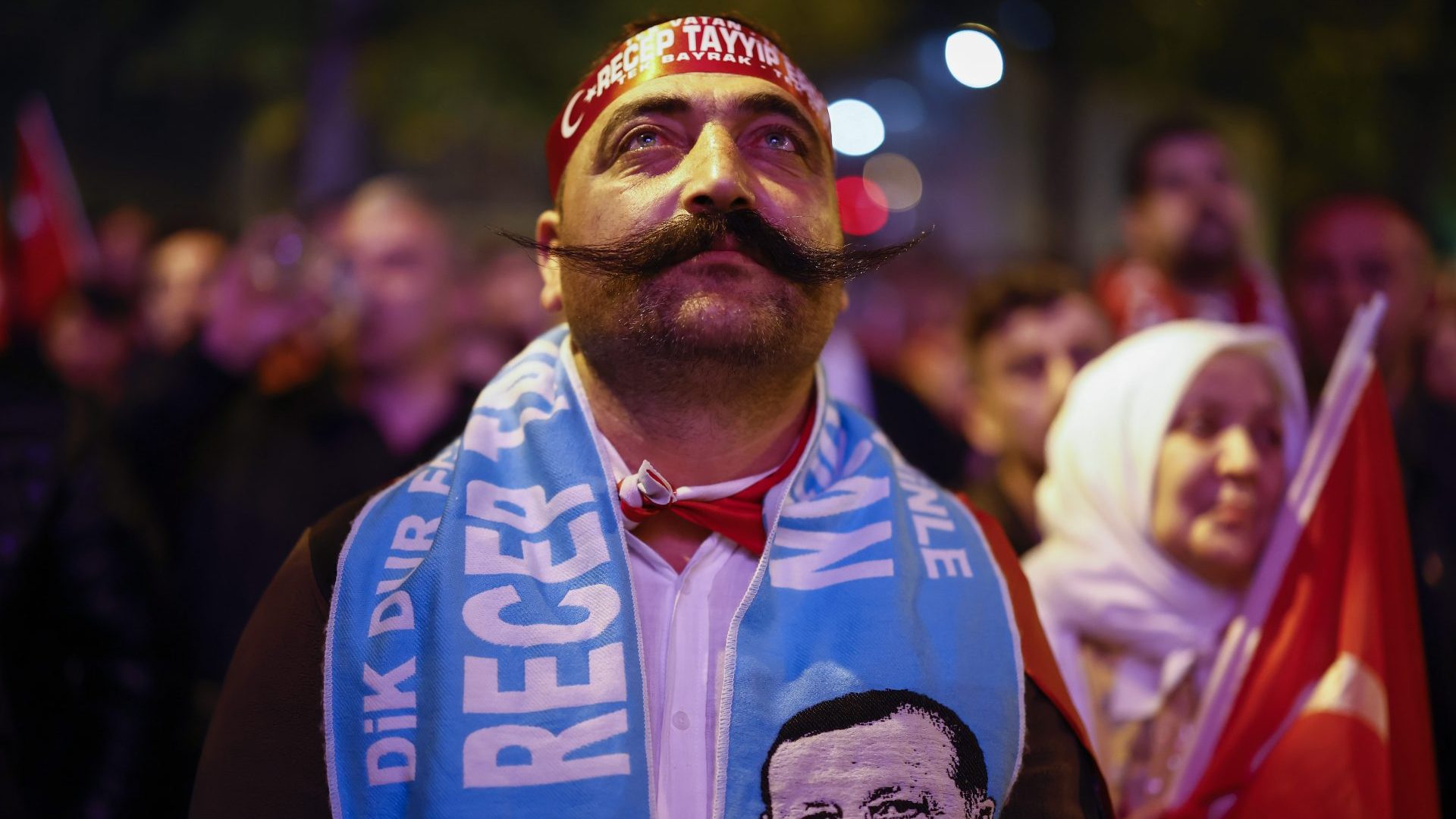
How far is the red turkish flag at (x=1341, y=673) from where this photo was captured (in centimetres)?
221

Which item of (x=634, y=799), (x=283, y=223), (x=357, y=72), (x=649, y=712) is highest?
(x=357, y=72)

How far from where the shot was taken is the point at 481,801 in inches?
67.6

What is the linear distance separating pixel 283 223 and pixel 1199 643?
334cm

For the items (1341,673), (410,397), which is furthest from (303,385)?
(1341,673)

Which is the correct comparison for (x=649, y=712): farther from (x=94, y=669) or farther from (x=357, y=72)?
(x=357, y=72)

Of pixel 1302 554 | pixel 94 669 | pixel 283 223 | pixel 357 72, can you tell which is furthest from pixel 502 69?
pixel 1302 554

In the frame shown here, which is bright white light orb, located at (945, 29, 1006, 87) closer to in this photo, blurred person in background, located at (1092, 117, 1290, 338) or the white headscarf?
blurred person in background, located at (1092, 117, 1290, 338)

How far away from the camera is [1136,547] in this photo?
102 inches

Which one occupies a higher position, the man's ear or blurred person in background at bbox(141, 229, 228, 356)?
blurred person in background at bbox(141, 229, 228, 356)

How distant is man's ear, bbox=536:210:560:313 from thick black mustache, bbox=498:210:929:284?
196 mm

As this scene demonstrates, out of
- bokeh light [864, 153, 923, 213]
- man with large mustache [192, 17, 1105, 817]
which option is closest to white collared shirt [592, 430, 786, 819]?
man with large mustache [192, 17, 1105, 817]

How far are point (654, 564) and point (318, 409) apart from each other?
6.82 ft

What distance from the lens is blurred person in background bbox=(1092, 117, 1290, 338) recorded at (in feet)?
Answer: 13.0

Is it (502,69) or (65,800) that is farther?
(502,69)
